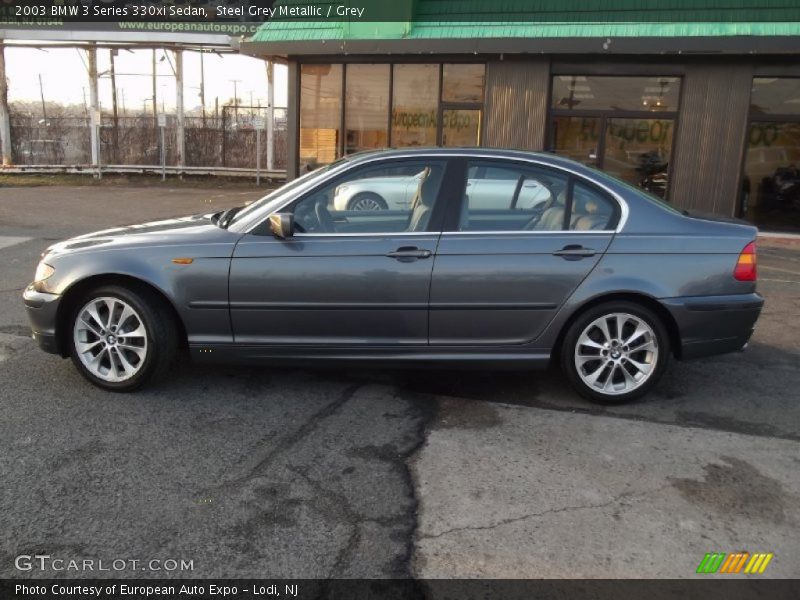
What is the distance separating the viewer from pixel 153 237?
462cm

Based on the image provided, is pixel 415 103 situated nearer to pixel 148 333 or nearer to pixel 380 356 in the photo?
pixel 380 356

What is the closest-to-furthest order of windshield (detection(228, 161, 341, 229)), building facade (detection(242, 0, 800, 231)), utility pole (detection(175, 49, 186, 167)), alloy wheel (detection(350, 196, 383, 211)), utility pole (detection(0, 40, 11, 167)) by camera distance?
windshield (detection(228, 161, 341, 229)) < alloy wheel (detection(350, 196, 383, 211)) < building facade (detection(242, 0, 800, 231)) < utility pole (detection(0, 40, 11, 167)) < utility pole (detection(175, 49, 186, 167))

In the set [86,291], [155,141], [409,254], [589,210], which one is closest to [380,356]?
[409,254]

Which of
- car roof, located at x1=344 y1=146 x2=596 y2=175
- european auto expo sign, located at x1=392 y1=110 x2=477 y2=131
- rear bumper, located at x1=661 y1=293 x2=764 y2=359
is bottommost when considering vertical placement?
rear bumper, located at x1=661 y1=293 x2=764 y2=359

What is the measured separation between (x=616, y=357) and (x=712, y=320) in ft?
2.11

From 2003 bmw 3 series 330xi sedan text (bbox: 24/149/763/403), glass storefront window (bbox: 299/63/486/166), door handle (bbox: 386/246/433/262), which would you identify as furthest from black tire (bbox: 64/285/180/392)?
glass storefront window (bbox: 299/63/486/166)

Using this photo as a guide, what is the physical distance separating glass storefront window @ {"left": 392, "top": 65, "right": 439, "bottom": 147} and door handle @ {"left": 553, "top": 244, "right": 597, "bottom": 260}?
32.6 ft

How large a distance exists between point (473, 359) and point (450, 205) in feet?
3.28

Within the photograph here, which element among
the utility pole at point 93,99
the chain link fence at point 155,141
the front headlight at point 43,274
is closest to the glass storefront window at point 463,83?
the front headlight at point 43,274

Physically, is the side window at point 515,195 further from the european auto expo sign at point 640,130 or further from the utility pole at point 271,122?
the utility pole at point 271,122

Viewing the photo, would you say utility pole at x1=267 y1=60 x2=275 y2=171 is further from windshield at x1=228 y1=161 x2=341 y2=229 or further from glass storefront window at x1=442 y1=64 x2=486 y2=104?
windshield at x1=228 y1=161 x2=341 y2=229

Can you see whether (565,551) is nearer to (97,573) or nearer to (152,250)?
(97,573)

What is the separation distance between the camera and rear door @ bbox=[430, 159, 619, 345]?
4.43 metres

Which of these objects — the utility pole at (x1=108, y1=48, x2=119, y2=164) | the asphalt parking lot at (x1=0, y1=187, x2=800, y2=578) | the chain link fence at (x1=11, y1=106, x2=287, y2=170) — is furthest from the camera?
the utility pole at (x1=108, y1=48, x2=119, y2=164)
